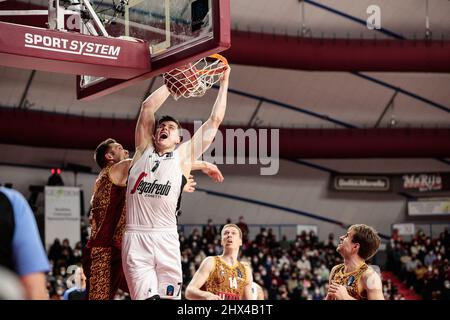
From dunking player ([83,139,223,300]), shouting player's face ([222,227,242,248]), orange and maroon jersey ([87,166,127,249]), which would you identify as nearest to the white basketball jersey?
dunking player ([83,139,223,300])

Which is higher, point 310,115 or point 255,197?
point 310,115

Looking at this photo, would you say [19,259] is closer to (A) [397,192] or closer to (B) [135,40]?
(B) [135,40]

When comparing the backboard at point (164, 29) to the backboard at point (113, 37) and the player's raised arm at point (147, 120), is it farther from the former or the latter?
the player's raised arm at point (147, 120)

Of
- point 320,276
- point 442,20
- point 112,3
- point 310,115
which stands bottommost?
point 320,276

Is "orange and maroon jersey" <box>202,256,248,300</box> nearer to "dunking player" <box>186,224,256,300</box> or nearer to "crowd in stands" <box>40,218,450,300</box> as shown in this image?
"dunking player" <box>186,224,256,300</box>

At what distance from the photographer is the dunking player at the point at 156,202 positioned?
6.65m

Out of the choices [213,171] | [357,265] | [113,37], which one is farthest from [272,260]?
[357,265]

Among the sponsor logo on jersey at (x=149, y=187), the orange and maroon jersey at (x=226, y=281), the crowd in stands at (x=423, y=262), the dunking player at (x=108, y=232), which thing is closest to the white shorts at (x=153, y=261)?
the sponsor logo on jersey at (x=149, y=187)

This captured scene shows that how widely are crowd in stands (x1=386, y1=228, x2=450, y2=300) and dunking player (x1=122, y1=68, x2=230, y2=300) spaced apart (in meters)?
17.2

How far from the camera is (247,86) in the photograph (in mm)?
26016

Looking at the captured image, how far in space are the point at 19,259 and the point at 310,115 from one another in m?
25.1

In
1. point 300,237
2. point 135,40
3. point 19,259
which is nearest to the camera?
point 19,259

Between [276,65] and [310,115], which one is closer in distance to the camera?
[276,65]
